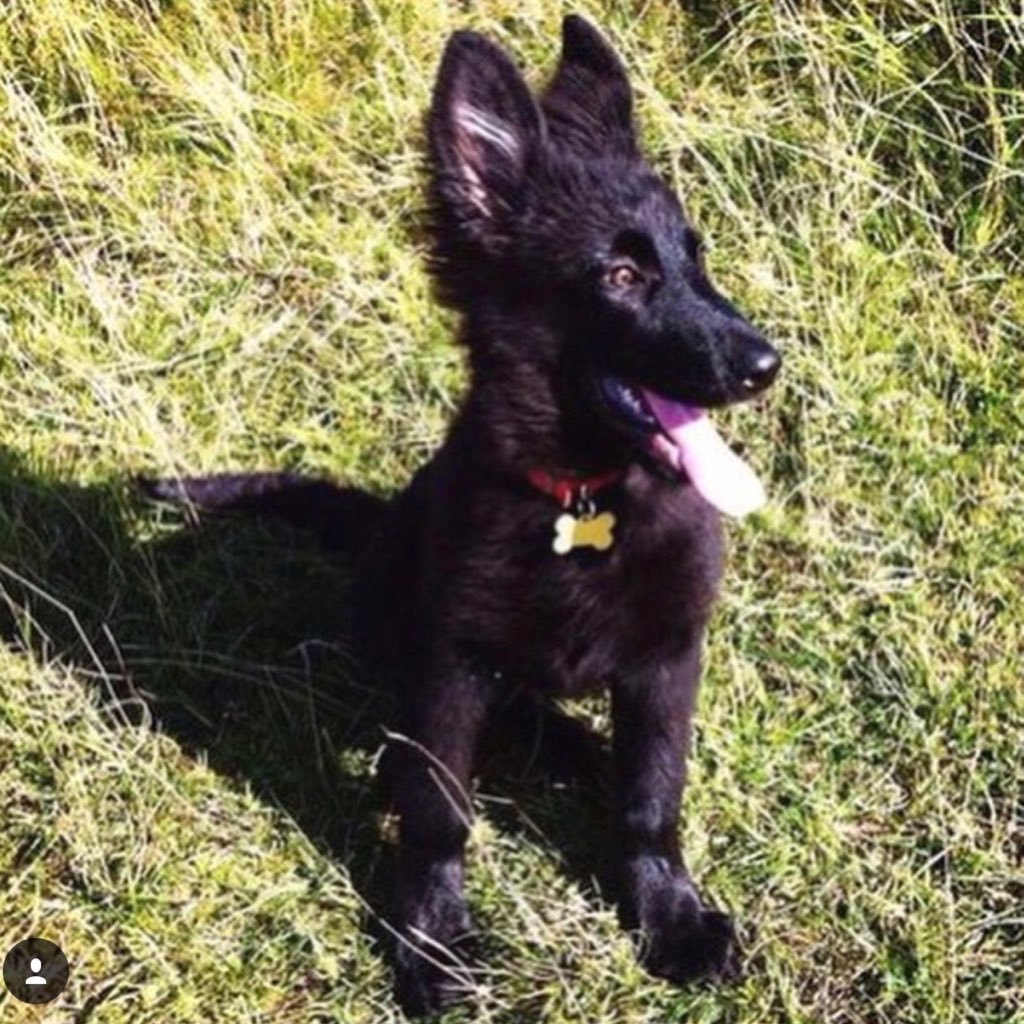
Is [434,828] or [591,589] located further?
[434,828]

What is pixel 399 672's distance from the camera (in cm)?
377

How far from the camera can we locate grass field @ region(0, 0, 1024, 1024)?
3527mm

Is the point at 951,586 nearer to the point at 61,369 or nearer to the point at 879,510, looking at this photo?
the point at 879,510

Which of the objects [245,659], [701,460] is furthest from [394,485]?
[701,460]

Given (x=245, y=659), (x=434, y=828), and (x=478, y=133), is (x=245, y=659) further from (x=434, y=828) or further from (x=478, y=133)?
(x=478, y=133)

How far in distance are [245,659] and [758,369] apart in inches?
55.3

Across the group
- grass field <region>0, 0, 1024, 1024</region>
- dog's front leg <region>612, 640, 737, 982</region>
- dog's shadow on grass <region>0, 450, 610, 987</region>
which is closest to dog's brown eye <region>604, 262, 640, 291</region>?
dog's front leg <region>612, 640, 737, 982</region>

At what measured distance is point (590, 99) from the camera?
3.50 meters

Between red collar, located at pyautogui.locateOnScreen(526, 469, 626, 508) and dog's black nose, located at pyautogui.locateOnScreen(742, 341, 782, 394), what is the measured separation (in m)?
0.35

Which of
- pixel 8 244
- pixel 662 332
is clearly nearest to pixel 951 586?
pixel 662 332

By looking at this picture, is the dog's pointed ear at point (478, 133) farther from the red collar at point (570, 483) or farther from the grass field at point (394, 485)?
the grass field at point (394, 485)

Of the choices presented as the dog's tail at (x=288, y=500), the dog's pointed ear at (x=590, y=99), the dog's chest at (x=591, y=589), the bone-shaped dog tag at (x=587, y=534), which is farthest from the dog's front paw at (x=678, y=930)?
the dog's pointed ear at (x=590, y=99)

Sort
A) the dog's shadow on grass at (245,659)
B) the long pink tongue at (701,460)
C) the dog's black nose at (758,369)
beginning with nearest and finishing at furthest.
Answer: the dog's black nose at (758,369) < the long pink tongue at (701,460) < the dog's shadow on grass at (245,659)

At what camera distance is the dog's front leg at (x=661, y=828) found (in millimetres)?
3422
